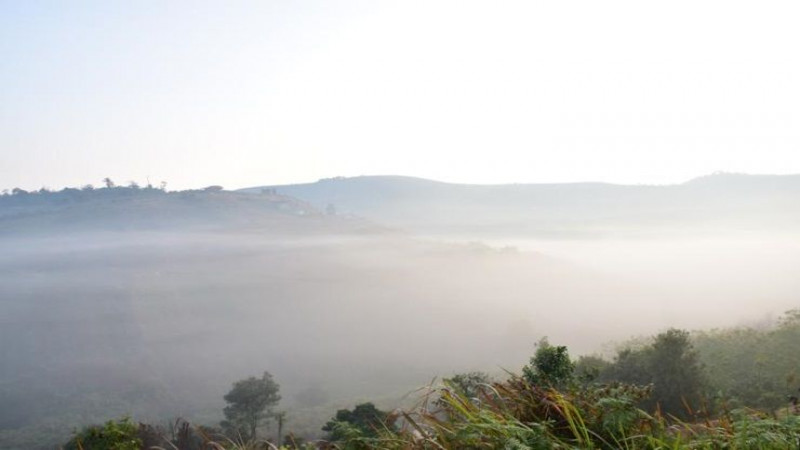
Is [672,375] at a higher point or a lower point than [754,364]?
higher

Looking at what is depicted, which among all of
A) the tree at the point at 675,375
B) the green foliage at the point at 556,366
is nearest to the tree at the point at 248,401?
the tree at the point at 675,375

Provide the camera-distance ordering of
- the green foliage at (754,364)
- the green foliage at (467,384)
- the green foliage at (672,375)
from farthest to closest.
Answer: the green foliage at (754,364)
the green foliage at (672,375)
the green foliage at (467,384)

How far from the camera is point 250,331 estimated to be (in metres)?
173

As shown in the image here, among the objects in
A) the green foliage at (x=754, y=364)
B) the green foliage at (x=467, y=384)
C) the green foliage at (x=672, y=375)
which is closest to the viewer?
the green foliage at (x=467, y=384)

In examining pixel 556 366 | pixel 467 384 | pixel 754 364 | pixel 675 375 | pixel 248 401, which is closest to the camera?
pixel 556 366

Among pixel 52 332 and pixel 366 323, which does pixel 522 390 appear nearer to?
pixel 366 323

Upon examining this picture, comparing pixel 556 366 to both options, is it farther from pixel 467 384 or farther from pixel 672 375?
pixel 672 375

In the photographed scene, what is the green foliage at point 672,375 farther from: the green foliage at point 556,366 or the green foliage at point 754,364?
the green foliage at point 556,366

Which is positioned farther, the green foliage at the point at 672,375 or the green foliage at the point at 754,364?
the green foliage at the point at 754,364

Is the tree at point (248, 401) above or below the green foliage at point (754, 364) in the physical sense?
below

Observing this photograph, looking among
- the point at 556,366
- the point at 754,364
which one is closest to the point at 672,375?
the point at 754,364

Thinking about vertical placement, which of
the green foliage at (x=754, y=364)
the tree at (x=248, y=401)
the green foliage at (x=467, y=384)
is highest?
the green foliage at (x=467, y=384)

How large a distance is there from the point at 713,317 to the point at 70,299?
214220mm

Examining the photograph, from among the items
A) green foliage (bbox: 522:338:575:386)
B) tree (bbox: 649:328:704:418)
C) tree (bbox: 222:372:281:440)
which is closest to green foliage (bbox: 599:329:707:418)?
tree (bbox: 649:328:704:418)
